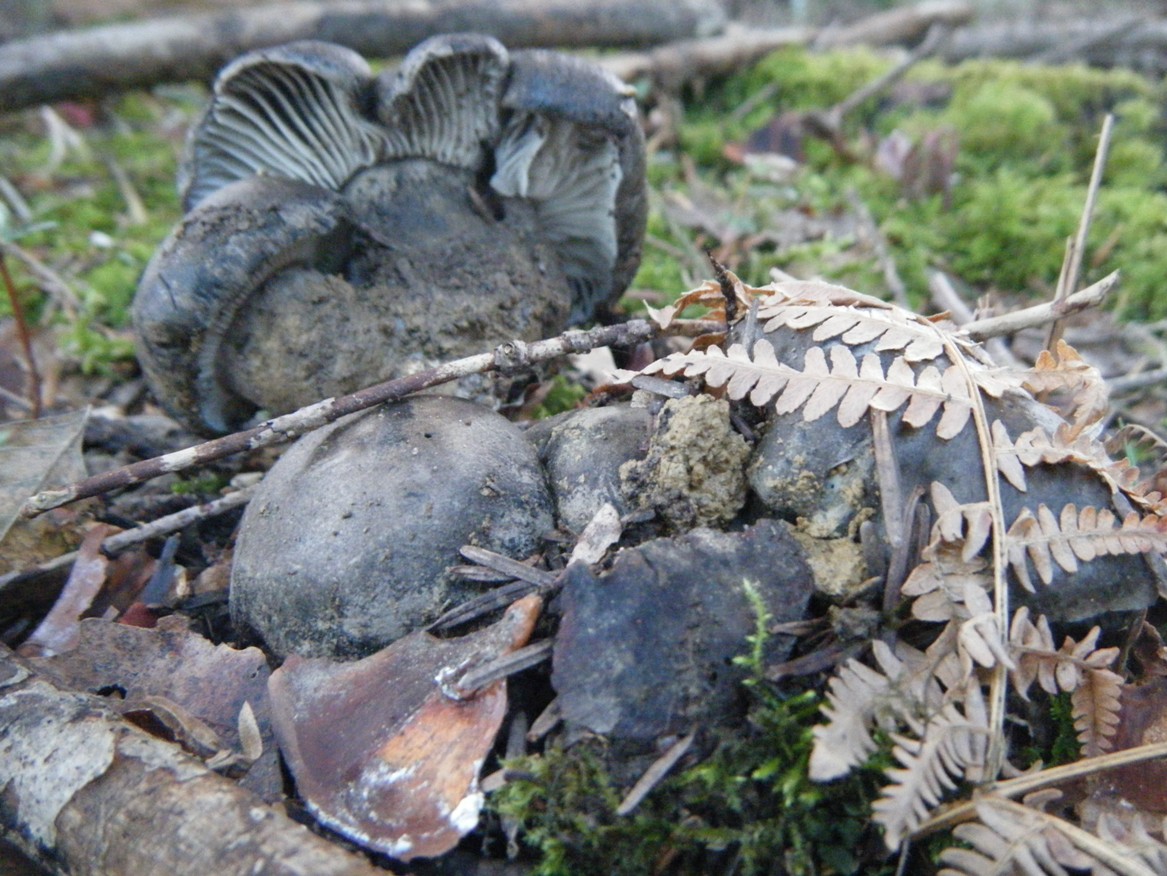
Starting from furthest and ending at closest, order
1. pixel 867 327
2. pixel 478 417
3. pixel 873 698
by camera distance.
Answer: pixel 478 417 → pixel 867 327 → pixel 873 698

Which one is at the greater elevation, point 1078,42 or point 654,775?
point 654,775

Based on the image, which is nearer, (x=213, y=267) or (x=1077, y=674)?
(x=1077, y=674)

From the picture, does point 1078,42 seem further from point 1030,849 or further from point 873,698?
point 1030,849

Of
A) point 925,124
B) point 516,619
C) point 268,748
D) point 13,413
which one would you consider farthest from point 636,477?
point 925,124

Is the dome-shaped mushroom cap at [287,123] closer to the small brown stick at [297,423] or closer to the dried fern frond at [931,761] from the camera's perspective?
the small brown stick at [297,423]

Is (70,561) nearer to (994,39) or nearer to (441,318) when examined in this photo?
(441,318)

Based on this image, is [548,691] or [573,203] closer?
[548,691]

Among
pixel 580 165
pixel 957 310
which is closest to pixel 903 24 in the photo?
pixel 957 310
